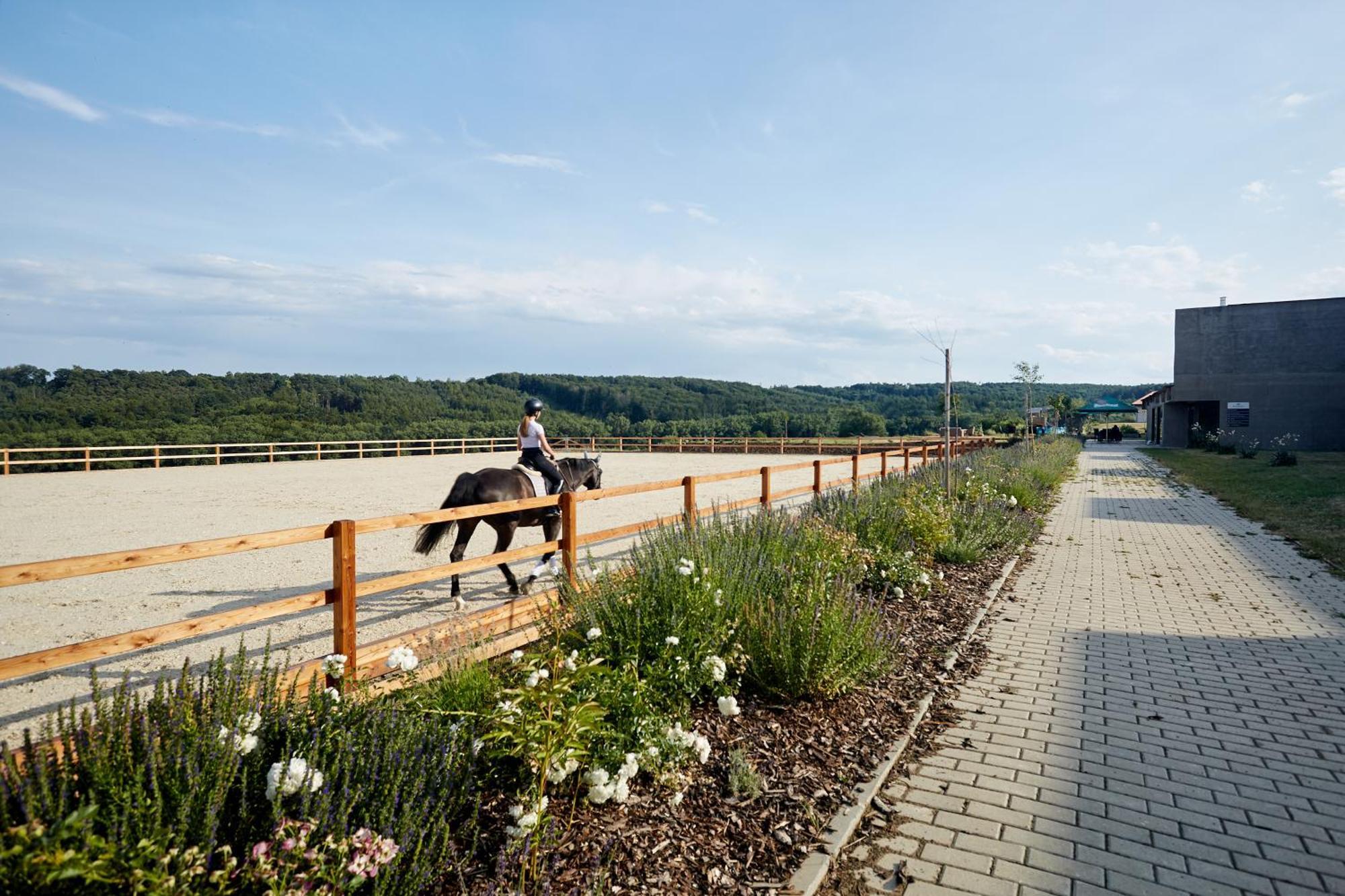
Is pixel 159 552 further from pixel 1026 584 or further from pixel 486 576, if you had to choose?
pixel 1026 584

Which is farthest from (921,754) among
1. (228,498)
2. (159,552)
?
(228,498)

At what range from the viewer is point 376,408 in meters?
70.9

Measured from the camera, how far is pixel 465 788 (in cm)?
276

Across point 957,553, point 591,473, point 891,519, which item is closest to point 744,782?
point 891,519

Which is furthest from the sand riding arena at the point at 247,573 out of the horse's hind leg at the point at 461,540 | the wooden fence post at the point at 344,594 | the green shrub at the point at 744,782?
the green shrub at the point at 744,782

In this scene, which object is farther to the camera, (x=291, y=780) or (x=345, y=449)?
(x=345, y=449)

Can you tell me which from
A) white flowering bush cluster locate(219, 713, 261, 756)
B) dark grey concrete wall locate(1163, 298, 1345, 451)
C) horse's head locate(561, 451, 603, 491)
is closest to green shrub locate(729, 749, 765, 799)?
Answer: white flowering bush cluster locate(219, 713, 261, 756)

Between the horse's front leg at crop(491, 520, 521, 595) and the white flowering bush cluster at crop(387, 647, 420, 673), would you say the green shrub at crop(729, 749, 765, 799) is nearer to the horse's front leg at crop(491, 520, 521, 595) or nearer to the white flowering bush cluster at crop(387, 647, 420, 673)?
the white flowering bush cluster at crop(387, 647, 420, 673)

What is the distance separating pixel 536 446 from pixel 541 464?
22 centimetres

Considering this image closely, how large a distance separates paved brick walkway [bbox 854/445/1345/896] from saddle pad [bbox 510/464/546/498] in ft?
15.8

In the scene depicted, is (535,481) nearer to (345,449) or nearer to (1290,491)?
(1290,491)

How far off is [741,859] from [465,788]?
119cm

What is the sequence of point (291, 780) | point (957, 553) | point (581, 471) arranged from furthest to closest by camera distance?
point (581, 471)
point (957, 553)
point (291, 780)

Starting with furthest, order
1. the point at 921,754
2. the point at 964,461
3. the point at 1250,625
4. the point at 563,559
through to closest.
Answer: the point at 964,461 → the point at 1250,625 → the point at 563,559 → the point at 921,754
